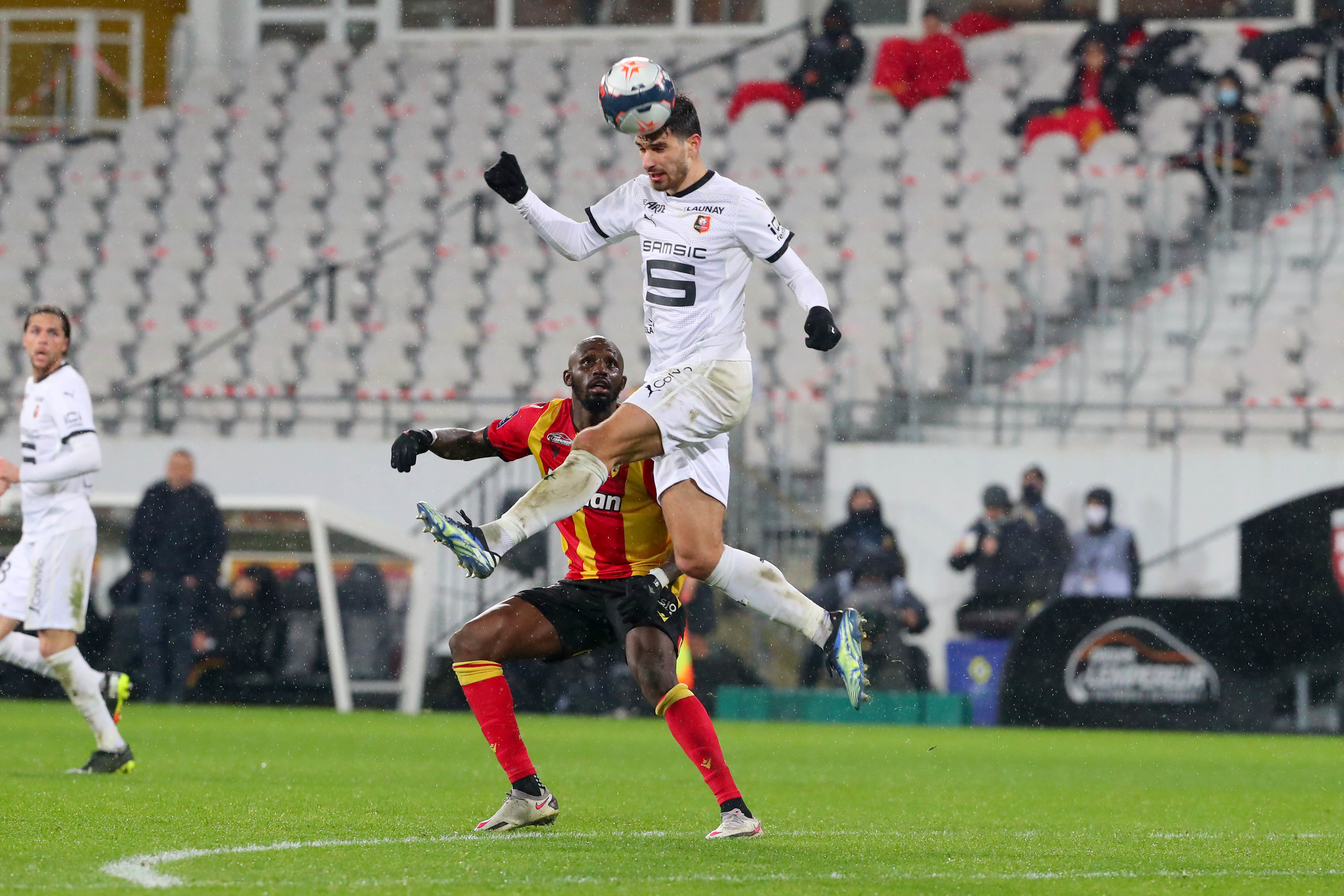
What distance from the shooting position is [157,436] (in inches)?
653

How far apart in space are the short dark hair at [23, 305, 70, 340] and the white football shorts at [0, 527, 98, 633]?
0.91m

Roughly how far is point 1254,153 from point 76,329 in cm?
1198

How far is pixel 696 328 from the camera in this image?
6.17 metres

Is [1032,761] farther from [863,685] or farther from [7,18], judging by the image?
[7,18]

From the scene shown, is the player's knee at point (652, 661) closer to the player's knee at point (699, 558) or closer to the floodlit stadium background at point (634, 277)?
the player's knee at point (699, 558)

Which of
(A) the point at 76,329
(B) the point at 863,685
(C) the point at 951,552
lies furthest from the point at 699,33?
(B) the point at 863,685

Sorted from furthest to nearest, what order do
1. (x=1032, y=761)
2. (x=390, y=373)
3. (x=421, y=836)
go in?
1. (x=390, y=373)
2. (x=1032, y=761)
3. (x=421, y=836)

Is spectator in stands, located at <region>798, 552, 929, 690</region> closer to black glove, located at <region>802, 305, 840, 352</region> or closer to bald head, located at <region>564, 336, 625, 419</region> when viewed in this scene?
bald head, located at <region>564, 336, 625, 419</region>

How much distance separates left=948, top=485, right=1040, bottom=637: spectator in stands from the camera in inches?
546

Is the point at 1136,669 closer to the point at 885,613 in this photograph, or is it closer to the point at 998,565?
the point at 998,565

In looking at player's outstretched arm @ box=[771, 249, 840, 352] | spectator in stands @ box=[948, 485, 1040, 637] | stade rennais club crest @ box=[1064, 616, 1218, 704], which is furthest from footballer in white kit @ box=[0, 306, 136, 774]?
spectator in stands @ box=[948, 485, 1040, 637]

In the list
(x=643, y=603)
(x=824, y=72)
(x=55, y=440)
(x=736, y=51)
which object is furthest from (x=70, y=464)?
(x=736, y=51)

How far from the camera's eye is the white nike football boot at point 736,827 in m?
5.84

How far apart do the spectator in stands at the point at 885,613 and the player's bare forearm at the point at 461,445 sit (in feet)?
25.3
